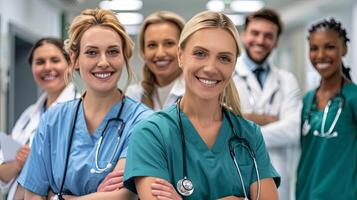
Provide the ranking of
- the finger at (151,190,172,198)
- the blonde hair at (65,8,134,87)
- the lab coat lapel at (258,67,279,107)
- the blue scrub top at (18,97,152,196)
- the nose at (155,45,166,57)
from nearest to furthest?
the finger at (151,190,172,198), the blue scrub top at (18,97,152,196), the blonde hair at (65,8,134,87), the nose at (155,45,166,57), the lab coat lapel at (258,67,279,107)

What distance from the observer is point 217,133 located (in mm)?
1692

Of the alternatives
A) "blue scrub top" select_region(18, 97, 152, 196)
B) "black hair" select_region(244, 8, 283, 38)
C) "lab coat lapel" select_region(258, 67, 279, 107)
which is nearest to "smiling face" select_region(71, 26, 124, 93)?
"blue scrub top" select_region(18, 97, 152, 196)

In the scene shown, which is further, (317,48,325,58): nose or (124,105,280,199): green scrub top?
(317,48,325,58): nose

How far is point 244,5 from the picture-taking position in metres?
6.94

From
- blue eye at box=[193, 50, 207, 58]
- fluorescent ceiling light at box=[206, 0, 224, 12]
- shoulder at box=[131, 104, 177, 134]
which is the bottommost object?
shoulder at box=[131, 104, 177, 134]

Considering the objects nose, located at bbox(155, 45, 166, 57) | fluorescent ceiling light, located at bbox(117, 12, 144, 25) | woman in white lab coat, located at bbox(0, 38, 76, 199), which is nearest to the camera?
nose, located at bbox(155, 45, 166, 57)

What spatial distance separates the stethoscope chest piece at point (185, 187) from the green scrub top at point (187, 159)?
0.05ft

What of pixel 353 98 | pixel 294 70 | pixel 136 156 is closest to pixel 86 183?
pixel 136 156

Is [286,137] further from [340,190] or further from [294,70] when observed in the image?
[294,70]

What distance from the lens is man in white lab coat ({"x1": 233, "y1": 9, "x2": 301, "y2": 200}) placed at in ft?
8.80

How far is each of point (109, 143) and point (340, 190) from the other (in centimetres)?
121

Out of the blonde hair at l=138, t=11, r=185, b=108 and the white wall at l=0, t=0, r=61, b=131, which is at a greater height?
the white wall at l=0, t=0, r=61, b=131

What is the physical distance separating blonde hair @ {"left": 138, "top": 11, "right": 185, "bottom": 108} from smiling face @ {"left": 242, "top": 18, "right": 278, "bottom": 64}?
1.89ft

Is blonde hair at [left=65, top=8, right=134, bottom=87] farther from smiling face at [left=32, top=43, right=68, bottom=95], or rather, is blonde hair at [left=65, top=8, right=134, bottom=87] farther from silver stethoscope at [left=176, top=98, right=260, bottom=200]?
smiling face at [left=32, top=43, right=68, bottom=95]
